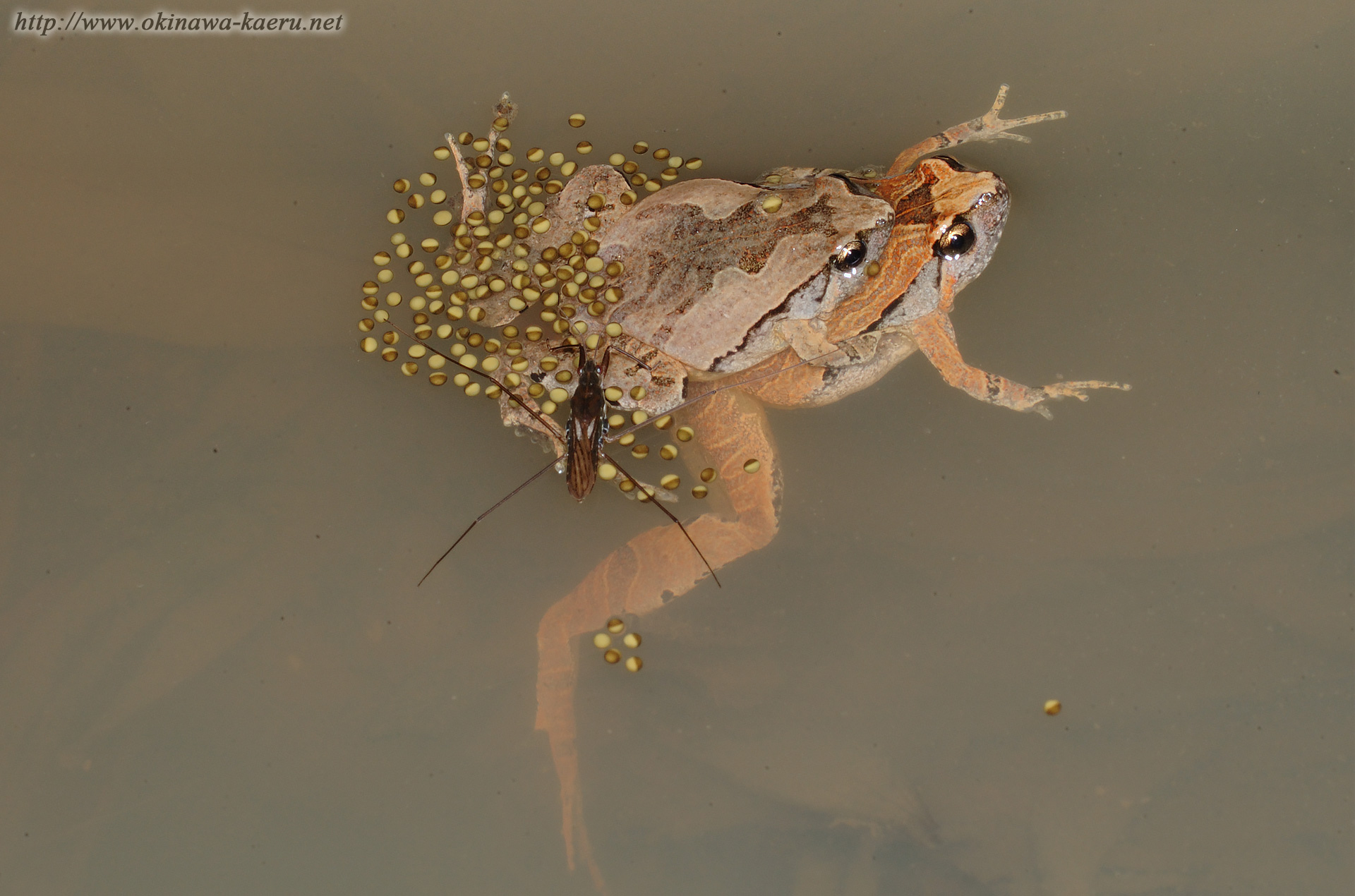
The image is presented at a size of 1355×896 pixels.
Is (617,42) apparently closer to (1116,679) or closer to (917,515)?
(917,515)

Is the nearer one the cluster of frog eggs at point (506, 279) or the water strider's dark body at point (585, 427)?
the water strider's dark body at point (585, 427)

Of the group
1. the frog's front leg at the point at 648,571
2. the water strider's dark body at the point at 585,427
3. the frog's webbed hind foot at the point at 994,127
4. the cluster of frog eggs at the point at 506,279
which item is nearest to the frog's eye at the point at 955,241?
the frog's webbed hind foot at the point at 994,127

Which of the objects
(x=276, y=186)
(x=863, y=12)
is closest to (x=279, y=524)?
(x=276, y=186)

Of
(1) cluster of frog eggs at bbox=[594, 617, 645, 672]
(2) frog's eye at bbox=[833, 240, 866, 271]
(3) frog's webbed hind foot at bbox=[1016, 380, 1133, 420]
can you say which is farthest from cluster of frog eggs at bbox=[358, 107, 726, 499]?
→ (3) frog's webbed hind foot at bbox=[1016, 380, 1133, 420]

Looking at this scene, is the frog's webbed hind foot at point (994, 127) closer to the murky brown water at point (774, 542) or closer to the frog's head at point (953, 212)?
the murky brown water at point (774, 542)

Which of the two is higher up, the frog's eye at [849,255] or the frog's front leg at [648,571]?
the frog's eye at [849,255]

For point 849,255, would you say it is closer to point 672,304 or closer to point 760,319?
point 760,319

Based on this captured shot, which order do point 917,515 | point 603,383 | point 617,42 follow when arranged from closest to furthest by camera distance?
point 603,383, point 917,515, point 617,42
